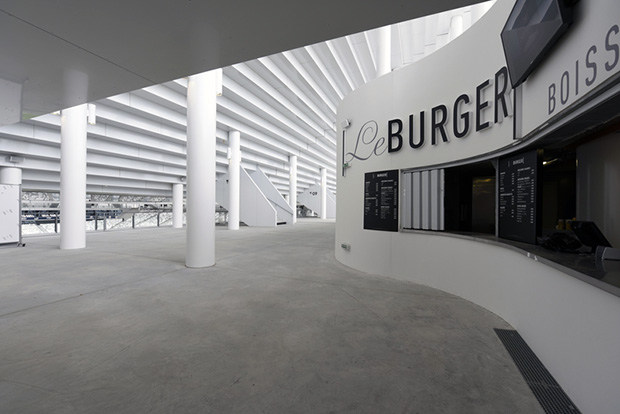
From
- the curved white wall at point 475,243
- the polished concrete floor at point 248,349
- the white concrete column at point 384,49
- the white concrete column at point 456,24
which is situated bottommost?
the polished concrete floor at point 248,349

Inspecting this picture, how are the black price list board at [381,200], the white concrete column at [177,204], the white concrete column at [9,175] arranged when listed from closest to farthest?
the black price list board at [381,200], the white concrete column at [9,175], the white concrete column at [177,204]

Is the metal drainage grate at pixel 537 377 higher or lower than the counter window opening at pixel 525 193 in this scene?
lower

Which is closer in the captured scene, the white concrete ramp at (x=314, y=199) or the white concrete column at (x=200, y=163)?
the white concrete column at (x=200, y=163)

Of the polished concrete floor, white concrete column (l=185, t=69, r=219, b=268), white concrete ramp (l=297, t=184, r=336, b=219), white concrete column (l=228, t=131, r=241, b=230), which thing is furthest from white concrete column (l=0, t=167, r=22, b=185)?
white concrete ramp (l=297, t=184, r=336, b=219)

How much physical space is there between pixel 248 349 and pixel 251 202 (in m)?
14.2

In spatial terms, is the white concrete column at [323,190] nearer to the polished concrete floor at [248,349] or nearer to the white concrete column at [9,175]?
the white concrete column at [9,175]

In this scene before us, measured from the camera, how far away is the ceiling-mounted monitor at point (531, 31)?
6.66 feet

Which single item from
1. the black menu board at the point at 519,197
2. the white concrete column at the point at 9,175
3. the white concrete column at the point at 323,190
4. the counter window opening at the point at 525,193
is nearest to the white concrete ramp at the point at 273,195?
the white concrete column at the point at 323,190

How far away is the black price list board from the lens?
16.1ft

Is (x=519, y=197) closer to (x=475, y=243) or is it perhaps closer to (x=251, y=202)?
(x=475, y=243)

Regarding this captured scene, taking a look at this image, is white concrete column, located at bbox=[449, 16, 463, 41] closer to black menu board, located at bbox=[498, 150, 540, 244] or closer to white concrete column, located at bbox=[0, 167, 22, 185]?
black menu board, located at bbox=[498, 150, 540, 244]

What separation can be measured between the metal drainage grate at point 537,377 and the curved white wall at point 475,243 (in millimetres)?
62

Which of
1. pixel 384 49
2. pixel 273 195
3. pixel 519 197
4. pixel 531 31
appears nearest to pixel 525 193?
pixel 519 197

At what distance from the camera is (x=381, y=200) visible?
5098 millimetres
